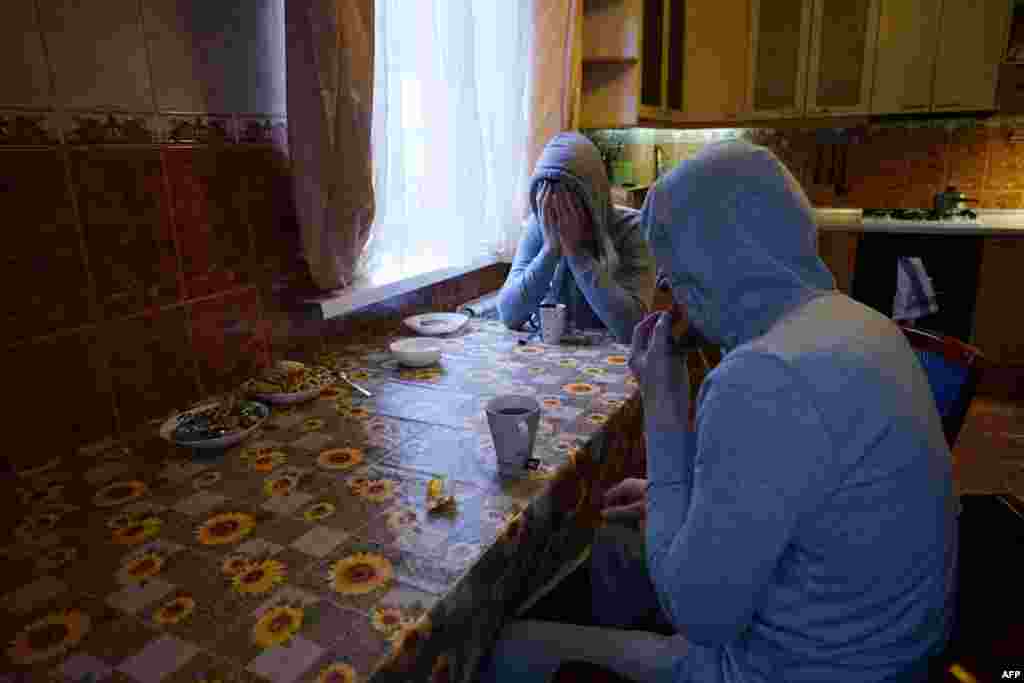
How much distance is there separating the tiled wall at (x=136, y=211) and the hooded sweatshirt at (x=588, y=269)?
66 centimetres

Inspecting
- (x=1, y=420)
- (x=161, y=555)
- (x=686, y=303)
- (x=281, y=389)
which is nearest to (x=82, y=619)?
(x=161, y=555)

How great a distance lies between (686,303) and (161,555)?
0.79 meters

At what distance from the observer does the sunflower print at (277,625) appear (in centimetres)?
67

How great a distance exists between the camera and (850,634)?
0.73 metres

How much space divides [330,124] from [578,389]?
2.79ft

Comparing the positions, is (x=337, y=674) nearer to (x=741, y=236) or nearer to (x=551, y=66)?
(x=741, y=236)

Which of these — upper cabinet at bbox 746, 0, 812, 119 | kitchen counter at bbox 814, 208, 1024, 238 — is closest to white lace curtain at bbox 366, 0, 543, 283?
kitchen counter at bbox 814, 208, 1024, 238

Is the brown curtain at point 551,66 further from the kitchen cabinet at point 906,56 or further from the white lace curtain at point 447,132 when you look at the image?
the kitchen cabinet at point 906,56

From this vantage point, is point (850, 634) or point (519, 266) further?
point (519, 266)

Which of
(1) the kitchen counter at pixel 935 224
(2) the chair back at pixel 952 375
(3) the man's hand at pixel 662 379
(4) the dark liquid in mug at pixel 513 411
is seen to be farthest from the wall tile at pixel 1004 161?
(4) the dark liquid in mug at pixel 513 411

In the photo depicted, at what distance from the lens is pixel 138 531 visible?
0.88m

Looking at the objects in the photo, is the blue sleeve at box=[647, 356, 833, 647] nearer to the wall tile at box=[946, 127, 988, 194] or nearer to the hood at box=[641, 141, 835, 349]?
the hood at box=[641, 141, 835, 349]

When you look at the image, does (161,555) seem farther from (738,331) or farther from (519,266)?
(519,266)

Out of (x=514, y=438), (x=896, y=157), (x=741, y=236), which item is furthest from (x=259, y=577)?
(x=896, y=157)
